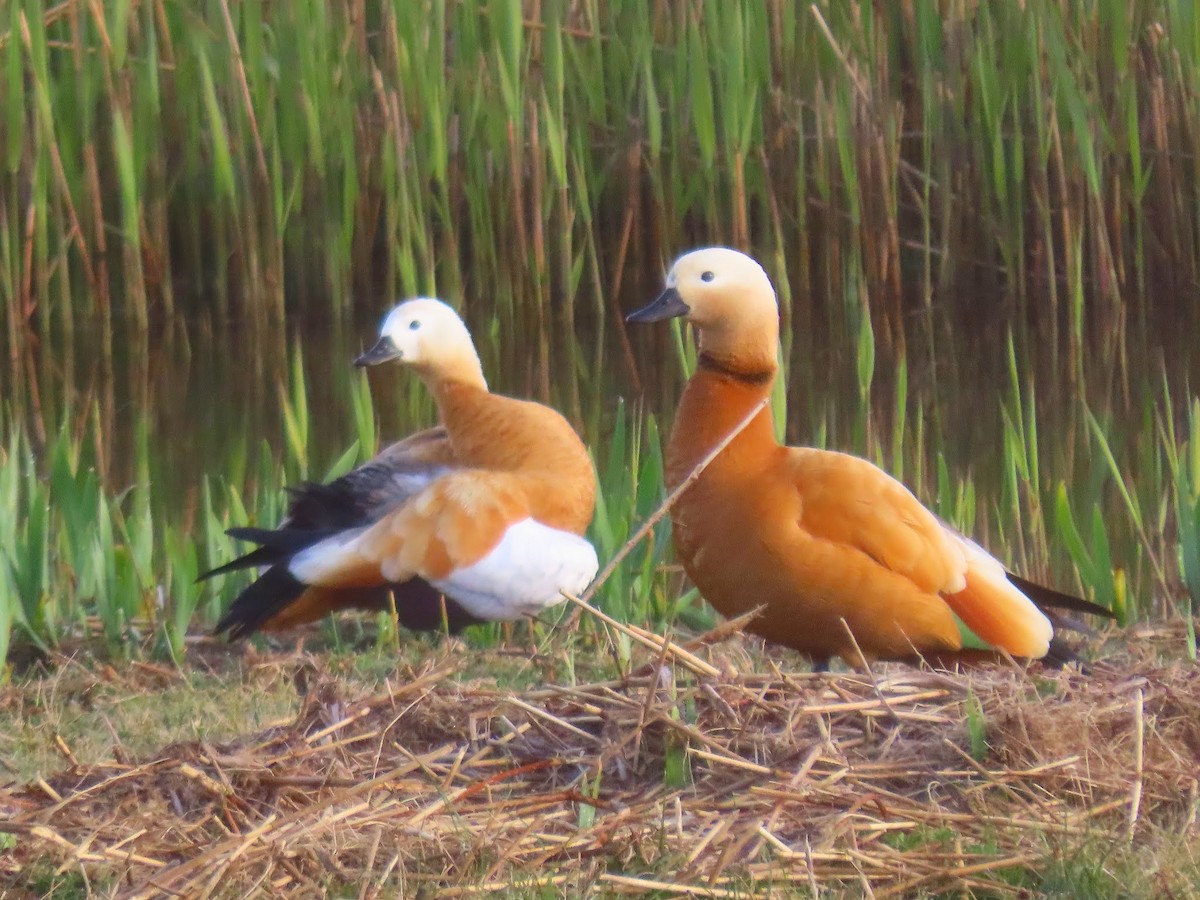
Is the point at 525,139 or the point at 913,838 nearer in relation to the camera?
the point at 913,838

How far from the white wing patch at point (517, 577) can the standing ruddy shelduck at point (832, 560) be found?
46 cm

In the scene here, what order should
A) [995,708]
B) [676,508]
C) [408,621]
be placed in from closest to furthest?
[995,708] < [676,508] < [408,621]

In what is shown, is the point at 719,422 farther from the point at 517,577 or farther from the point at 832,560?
the point at 517,577

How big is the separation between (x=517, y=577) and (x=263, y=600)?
52 centimetres

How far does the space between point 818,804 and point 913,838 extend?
0.40ft

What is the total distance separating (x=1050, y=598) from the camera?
332 centimetres

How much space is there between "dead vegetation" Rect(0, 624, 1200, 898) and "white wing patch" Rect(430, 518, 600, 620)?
1.10 meters

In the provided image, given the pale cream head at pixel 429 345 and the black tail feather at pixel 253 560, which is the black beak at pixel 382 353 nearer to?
the pale cream head at pixel 429 345

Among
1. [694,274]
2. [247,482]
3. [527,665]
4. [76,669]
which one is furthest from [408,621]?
[247,482]

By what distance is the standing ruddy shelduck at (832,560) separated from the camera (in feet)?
10.2

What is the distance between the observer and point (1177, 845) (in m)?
2.04

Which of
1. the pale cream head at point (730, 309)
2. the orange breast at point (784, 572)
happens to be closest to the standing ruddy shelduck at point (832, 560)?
the orange breast at point (784, 572)

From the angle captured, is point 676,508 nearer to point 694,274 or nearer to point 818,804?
point 694,274

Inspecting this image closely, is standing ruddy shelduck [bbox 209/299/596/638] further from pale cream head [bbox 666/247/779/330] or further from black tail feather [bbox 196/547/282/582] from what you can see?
pale cream head [bbox 666/247/779/330]
